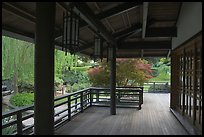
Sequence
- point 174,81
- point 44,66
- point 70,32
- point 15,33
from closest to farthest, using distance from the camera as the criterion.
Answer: point 44,66, point 70,32, point 15,33, point 174,81

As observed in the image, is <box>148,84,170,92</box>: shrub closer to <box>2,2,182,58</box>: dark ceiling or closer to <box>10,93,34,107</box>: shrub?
<box>2,2,182,58</box>: dark ceiling

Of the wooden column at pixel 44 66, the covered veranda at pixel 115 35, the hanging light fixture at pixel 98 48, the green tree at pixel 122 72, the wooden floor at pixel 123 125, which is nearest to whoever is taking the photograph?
the wooden column at pixel 44 66

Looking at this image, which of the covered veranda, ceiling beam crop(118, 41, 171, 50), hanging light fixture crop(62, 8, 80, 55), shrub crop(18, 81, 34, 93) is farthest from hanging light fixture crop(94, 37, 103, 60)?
shrub crop(18, 81, 34, 93)

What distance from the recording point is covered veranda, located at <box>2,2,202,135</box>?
3070mm

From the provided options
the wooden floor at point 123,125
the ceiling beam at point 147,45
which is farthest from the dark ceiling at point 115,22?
the wooden floor at point 123,125

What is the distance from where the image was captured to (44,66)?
10.0 ft

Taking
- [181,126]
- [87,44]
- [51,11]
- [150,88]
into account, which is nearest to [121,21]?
[87,44]

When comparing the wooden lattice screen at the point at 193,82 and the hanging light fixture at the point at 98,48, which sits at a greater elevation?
the hanging light fixture at the point at 98,48

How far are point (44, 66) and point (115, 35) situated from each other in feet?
16.6

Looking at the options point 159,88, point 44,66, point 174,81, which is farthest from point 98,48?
point 159,88

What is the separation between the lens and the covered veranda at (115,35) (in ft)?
10.1

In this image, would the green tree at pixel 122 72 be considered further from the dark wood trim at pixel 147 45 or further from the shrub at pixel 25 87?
the shrub at pixel 25 87

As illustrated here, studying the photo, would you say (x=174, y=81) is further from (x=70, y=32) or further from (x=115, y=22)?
(x=70, y=32)

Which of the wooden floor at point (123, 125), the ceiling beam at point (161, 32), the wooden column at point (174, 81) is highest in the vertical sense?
the ceiling beam at point (161, 32)
